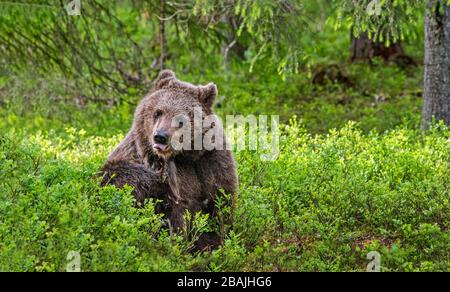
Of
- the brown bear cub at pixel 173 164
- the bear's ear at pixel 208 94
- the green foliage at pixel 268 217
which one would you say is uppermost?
the bear's ear at pixel 208 94

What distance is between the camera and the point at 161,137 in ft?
22.3

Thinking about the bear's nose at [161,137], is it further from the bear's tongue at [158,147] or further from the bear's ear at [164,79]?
the bear's ear at [164,79]

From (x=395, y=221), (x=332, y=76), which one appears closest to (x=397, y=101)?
(x=332, y=76)

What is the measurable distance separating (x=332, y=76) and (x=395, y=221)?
1018 centimetres

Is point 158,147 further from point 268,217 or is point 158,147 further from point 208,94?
point 268,217

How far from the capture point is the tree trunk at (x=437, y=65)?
1081cm

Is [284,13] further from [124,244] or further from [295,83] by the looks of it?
[295,83]

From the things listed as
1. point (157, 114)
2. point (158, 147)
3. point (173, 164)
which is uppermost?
point (157, 114)

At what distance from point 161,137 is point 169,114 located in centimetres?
32

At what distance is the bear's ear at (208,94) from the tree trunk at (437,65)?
15.1 feet

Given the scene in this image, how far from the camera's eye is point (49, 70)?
1346cm

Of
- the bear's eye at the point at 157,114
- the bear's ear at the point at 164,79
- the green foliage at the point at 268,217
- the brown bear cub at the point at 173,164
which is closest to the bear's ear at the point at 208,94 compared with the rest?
the brown bear cub at the point at 173,164

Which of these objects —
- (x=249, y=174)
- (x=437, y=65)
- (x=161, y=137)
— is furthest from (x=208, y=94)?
(x=437, y=65)

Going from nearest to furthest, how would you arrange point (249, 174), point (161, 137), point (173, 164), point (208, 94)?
1. point (161, 137)
2. point (173, 164)
3. point (208, 94)
4. point (249, 174)
